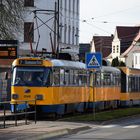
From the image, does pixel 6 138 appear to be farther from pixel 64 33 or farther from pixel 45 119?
pixel 64 33

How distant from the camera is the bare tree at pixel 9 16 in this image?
111 ft

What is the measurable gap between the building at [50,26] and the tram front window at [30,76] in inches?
1330

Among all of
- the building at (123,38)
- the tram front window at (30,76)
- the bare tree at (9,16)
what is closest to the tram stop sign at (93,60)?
the tram front window at (30,76)

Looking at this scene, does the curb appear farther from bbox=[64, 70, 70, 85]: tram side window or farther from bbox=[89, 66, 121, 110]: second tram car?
bbox=[89, 66, 121, 110]: second tram car

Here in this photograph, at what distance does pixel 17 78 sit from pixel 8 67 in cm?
1035

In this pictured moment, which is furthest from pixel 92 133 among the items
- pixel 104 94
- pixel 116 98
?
pixel 116 98

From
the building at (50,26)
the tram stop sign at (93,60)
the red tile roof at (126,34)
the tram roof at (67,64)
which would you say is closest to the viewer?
the tram roof at (67,64)

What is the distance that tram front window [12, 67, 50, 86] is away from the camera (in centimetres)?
2884

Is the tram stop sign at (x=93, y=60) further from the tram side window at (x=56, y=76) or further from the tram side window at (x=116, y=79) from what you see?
the tram side window at (x=116, y=79)

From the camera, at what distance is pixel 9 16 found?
34031 millimetres

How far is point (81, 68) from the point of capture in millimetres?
33938

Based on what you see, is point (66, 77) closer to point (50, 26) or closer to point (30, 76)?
point (30, 76)

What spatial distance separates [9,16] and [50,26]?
118 ft

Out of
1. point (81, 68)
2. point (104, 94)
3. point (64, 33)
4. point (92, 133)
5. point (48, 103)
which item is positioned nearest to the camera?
point (92, 133)
